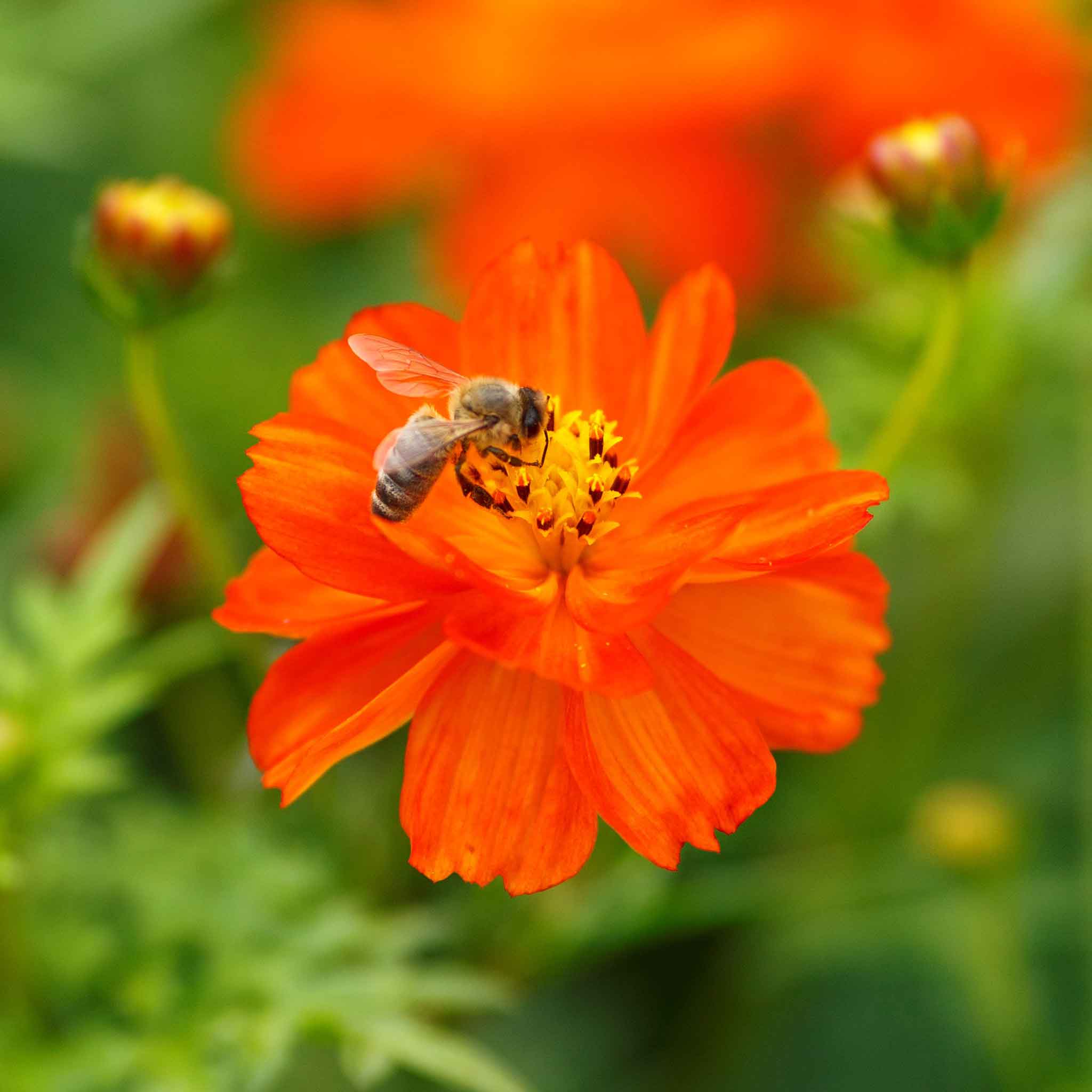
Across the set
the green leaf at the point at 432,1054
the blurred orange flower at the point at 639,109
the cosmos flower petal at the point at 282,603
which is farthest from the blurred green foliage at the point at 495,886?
the cosmos flower petal at the point at 282,603

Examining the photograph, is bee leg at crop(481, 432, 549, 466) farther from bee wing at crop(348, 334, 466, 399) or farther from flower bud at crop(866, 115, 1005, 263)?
flower bud at crop(866, 115, 1005, 263)

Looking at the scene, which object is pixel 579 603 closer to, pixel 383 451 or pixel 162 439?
pixel 383 451

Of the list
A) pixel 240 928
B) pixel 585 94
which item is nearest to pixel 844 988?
pixel 240 928

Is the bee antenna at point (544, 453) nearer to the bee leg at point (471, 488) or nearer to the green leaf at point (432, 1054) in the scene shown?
the bee leg at point (471, 488)

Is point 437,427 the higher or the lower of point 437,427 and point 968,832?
the higher

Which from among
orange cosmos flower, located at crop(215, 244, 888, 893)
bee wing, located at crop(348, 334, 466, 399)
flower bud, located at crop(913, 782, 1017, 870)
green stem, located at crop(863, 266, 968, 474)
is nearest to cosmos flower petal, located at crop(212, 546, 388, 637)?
orange cosmos flower, located at crop(215, 244, 888, 893)

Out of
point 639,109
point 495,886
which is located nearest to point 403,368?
point 495,886
